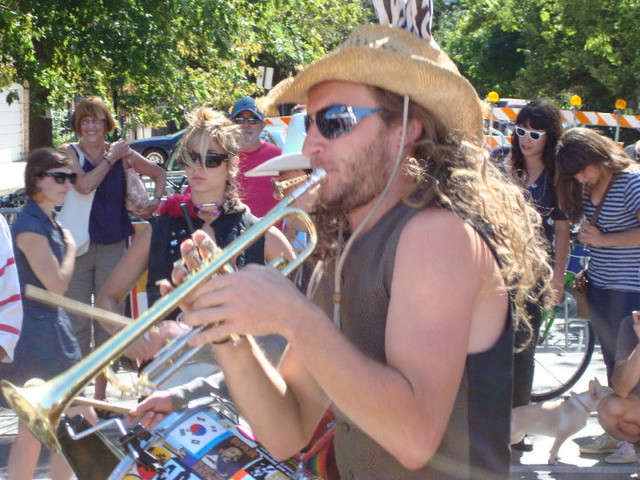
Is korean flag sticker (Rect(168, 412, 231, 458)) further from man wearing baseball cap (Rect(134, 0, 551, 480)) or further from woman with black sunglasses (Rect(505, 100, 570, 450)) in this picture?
woman with black sunglasses (Rect(505, 100, 570, 450))

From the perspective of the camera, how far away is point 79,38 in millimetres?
8086

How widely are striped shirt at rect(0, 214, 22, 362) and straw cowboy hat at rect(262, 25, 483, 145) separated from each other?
1.86 m

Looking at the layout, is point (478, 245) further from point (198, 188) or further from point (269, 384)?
point (198, 188)

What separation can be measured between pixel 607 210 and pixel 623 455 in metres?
1.31

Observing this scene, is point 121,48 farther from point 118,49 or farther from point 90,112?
point 90,112

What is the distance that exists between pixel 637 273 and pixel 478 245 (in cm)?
344

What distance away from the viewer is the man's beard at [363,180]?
186 centimetres

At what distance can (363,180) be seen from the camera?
186cm

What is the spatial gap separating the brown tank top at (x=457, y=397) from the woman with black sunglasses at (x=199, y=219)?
1705 millimetres

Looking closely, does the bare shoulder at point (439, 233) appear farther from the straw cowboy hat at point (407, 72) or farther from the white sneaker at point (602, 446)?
the white sneaker at point (602, 446)

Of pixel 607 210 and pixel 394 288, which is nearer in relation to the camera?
pixel 394 288

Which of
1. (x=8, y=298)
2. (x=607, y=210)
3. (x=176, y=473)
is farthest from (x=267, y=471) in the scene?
(x=607, y=210)

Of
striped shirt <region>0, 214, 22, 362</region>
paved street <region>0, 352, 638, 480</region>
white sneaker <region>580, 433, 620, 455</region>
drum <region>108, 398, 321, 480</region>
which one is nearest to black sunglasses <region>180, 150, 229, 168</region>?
striped shirt <region>0, 214, 22, 362</region>

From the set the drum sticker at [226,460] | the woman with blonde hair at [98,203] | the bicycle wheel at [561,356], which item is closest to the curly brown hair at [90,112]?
the woman with blonde hair at [98,203]
